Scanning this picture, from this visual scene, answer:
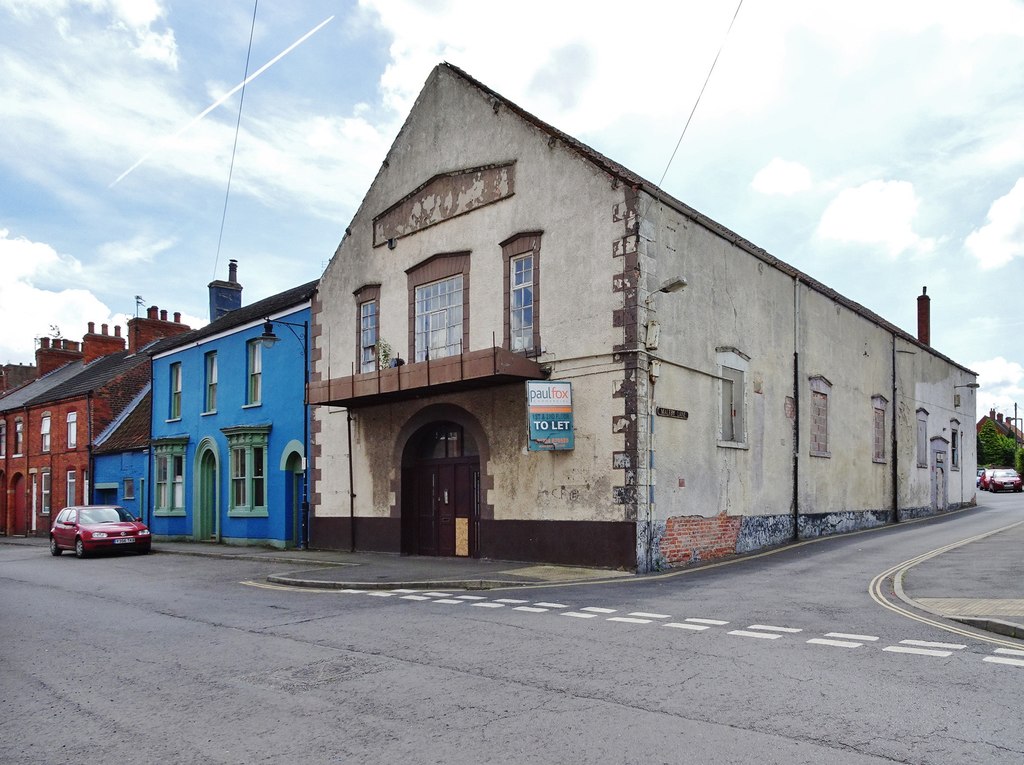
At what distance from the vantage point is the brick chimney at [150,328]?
3809cm

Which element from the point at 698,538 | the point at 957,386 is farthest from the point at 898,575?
the point at 957,386

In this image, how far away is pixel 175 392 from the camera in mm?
30406

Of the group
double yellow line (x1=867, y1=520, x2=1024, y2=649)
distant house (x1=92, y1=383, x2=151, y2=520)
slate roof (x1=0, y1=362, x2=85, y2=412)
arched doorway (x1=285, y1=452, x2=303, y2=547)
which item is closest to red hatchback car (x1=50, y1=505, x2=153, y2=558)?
arched doorway (x1=285, y1=452, x2=303, y2=547)

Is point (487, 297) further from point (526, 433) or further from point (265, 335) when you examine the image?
point (265, 335)

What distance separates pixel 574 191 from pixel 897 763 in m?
13.1

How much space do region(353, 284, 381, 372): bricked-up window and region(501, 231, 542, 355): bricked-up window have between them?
186 inches

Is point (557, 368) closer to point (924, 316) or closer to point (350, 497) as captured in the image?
point (350, 497)

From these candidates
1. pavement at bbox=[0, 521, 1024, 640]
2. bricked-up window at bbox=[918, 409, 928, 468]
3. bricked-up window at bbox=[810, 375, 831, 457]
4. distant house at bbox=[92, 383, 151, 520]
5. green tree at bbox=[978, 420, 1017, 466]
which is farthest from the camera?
green tree at bbox=[978, 420, 1017, 466]

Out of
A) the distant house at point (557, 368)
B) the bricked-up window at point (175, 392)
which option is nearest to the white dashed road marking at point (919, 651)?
the distant house at point (557, 368)

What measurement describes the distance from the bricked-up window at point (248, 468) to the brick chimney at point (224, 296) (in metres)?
9.99

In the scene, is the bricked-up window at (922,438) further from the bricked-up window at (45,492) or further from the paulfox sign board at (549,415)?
the bricked-up window at (45,492)

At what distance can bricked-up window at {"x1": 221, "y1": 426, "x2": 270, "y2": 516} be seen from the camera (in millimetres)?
25172

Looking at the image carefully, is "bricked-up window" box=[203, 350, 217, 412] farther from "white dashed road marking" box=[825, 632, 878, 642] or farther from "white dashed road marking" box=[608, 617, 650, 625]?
"white dashed road marking" box=[825, 632, 878, 642]

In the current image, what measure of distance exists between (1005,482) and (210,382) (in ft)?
142
